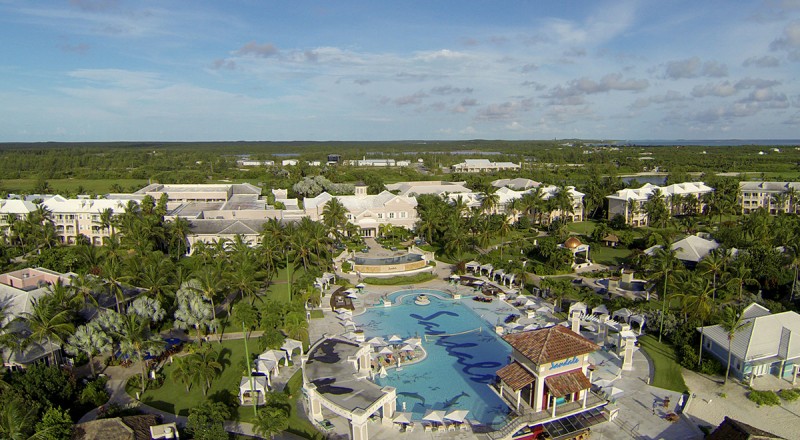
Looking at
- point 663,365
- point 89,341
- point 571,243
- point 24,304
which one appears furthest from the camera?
point 571,243

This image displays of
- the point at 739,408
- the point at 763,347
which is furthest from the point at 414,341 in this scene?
the point at 763,347

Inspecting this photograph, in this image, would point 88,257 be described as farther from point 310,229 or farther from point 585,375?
point 585,375

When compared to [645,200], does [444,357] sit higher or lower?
lower

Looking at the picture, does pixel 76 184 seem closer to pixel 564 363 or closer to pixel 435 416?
pixel 435 416

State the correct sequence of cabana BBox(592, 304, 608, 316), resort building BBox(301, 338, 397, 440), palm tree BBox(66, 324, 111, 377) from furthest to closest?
cabana BBox(592, 304, 608, 316) < palm tree BBox(66, 324, 111, 377) < resort building BBox(301, 338, 397, 440)

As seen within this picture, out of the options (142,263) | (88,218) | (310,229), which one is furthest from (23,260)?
(310,229)

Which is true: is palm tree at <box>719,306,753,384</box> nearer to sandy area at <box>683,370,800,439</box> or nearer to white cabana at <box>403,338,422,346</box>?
sandy area at <box>683,370,800,439</box>

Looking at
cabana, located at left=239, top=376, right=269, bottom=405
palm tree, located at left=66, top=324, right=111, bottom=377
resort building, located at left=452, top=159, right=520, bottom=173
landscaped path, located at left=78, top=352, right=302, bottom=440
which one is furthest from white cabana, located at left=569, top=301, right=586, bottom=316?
resort building, located at left=452, top=159, right=520, bottom=173

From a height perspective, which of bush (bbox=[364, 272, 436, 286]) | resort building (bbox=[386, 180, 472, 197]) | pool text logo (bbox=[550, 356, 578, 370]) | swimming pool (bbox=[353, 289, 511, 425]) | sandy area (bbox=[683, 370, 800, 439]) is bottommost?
swimming pool (bbox=[353, 289, 511, 425])
